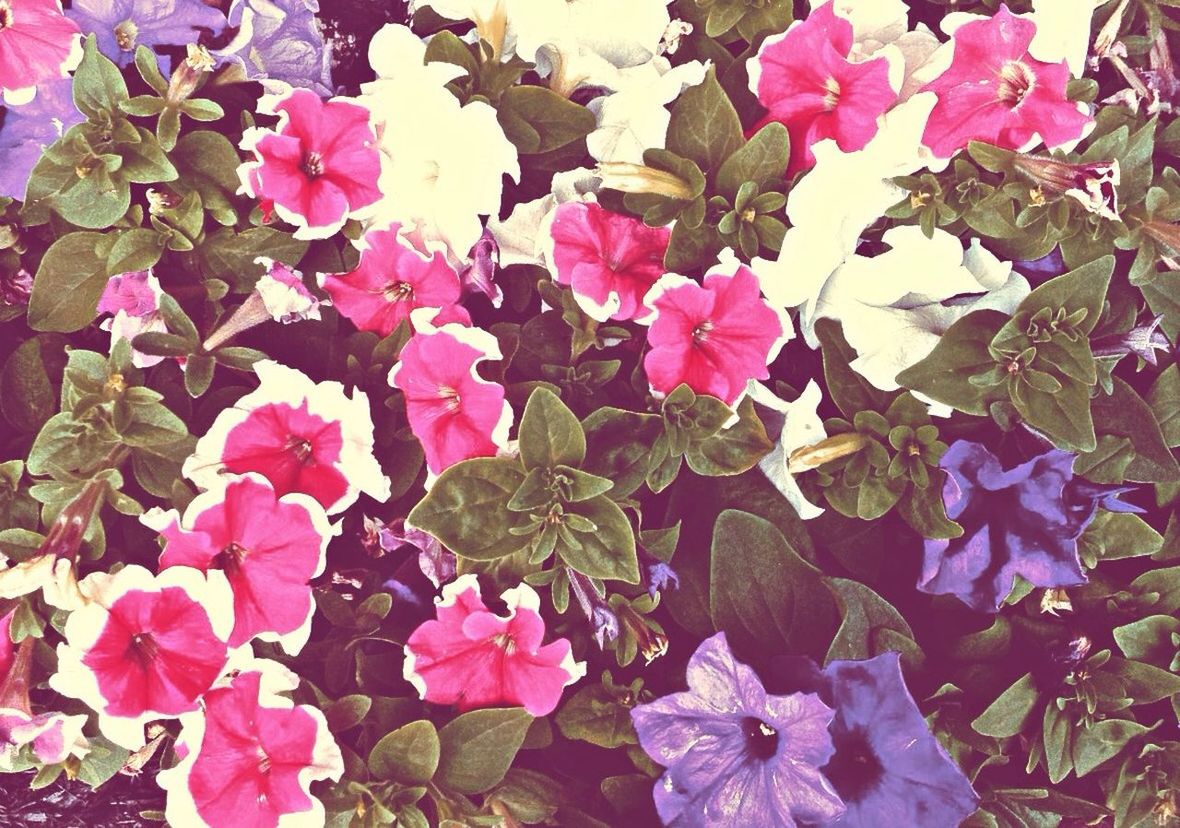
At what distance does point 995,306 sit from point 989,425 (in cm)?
11

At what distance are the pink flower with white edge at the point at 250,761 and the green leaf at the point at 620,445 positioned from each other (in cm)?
32

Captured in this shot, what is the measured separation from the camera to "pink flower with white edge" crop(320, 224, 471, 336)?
0.92 meters

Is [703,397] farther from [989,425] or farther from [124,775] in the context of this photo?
[124,775]

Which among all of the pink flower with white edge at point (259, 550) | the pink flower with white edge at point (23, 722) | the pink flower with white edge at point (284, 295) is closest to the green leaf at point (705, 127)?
the pink flower with white edge at point (284, 295)

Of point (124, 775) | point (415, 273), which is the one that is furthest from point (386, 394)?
point (124, 775)

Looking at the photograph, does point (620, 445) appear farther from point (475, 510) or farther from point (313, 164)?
point (313, 164)

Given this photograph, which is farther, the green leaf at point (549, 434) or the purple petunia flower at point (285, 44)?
the purple petunia flower at point (285, 44)

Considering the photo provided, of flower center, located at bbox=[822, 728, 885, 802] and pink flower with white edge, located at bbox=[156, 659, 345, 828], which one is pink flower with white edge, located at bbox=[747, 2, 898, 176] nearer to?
flower center, located at bbox=[822, 728, 885, 802]

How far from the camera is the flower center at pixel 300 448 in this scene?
0.92 m

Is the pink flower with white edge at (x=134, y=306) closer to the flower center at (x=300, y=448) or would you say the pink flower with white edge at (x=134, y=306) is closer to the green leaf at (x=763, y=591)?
the flower center at (x=300, y=448)

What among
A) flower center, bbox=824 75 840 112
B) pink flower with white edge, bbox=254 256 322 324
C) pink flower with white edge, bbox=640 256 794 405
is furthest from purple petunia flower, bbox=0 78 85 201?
flower center, bbox=824 75 840 112

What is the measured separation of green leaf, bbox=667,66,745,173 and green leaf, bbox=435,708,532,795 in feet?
1.70

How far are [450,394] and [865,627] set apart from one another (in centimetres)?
43

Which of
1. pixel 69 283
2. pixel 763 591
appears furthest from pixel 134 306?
pixel 763 591
